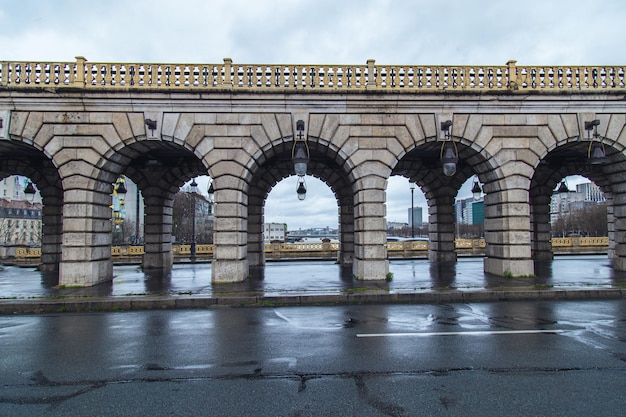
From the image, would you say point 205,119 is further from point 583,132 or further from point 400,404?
point 583,132

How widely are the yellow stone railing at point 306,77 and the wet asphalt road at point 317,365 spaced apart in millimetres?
8193

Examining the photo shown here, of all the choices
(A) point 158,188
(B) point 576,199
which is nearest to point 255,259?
(A) point 158,188

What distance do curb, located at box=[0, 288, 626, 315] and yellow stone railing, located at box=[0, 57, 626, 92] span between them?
23.2 ft

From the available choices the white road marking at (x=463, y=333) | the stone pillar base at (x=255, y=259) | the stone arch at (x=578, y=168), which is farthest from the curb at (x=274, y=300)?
the stone pillar base at (x=255, y=259)

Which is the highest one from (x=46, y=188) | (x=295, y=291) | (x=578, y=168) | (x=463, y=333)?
(x=578, y=168)

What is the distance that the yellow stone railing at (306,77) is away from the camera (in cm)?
1284

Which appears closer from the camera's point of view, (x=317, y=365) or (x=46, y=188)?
(x=317, y=365)

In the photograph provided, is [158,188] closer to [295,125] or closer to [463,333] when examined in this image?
[295,125]

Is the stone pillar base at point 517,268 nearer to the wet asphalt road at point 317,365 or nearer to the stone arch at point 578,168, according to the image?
the stone arch at point 578,168

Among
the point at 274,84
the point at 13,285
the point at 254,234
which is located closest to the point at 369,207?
the point at 274,84

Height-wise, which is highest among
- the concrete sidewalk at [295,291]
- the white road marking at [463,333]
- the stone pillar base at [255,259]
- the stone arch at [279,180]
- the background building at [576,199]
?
the background building at [576,199]

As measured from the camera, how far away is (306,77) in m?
13.3

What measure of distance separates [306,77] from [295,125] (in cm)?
177

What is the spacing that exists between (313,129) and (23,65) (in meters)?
10.1
